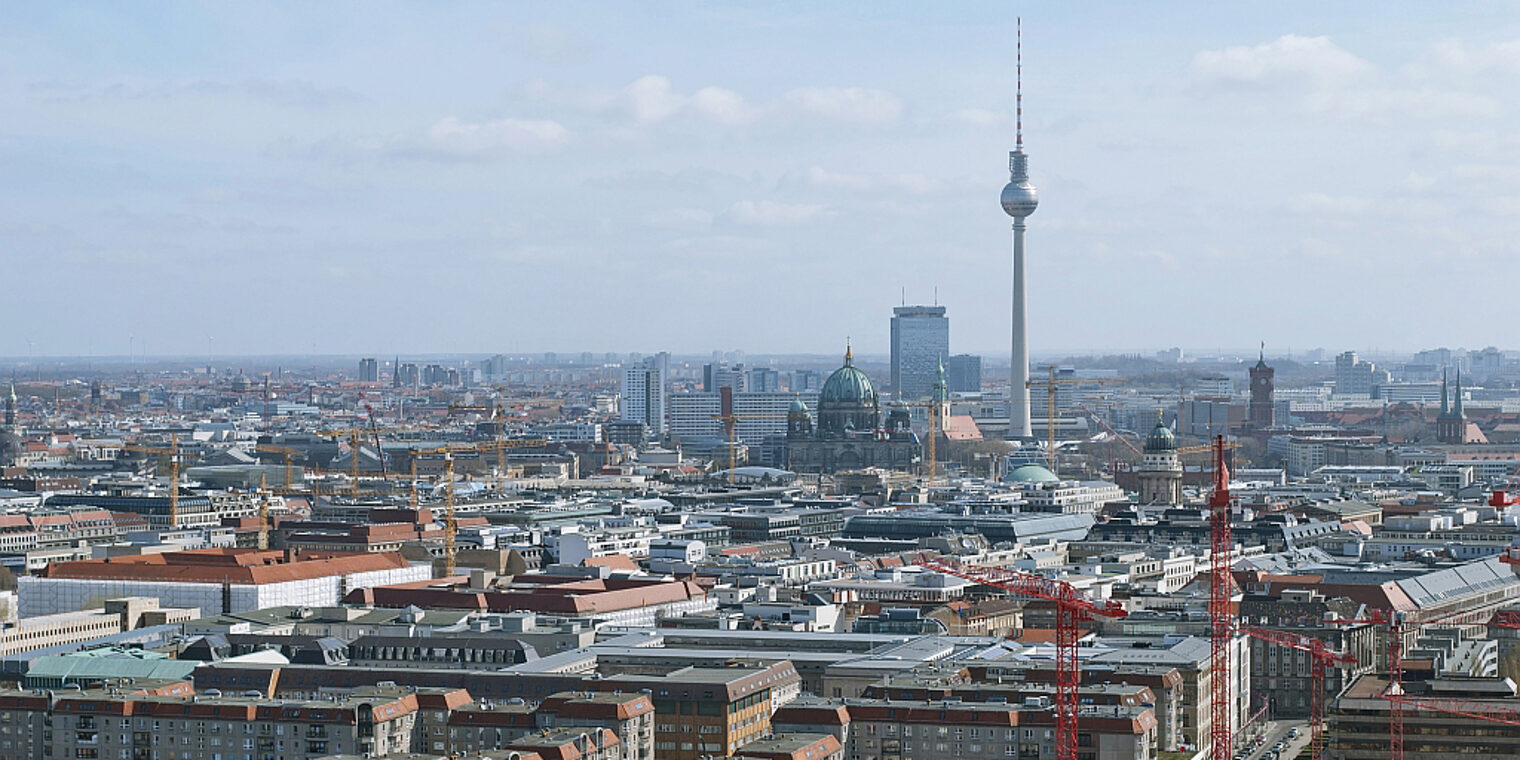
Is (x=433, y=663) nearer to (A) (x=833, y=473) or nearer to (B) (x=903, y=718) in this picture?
(B) (x=903, y=718)

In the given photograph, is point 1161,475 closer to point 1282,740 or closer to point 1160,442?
point 1160,442

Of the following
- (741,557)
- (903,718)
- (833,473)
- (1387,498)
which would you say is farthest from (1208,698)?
(833,473)

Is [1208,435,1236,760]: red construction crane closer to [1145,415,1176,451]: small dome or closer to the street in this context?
the street

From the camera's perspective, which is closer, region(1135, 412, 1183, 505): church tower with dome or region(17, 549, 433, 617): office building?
region(17, 549, 433, 617): office building

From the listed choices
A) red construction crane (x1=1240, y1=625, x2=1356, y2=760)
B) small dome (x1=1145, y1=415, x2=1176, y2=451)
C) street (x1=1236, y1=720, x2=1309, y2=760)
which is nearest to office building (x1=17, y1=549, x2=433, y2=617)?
red construction crane (x1=1240, y1=625, x2=1356, y2=760)

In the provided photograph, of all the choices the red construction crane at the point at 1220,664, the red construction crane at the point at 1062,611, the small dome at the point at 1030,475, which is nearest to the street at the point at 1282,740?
the red construction crane at the point at 1220,664

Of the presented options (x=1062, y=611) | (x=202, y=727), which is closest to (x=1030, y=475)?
(x=1062, y=611)
